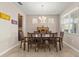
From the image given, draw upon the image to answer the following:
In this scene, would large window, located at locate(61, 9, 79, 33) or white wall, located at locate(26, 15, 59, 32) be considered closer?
large window, located at locate(61, 9, 79, 33)

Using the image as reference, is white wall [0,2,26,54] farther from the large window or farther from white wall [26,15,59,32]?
white wall [26,15,59,32]

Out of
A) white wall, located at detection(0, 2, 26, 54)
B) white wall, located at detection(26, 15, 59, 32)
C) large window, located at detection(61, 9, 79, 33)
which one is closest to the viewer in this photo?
white wall, located at detection(0, 2, 26, 54)

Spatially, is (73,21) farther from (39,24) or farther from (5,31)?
(39,24)

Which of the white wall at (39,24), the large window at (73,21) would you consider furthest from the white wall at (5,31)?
the white wall at (39,24)

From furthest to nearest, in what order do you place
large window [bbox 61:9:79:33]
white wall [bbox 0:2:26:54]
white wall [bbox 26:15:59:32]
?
white wall [bbox 26:15:59:32]
large window [bbox 61:9:79:33]
white wall [bbox 0:2:26:54]

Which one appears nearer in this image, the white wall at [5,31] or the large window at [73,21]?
the white wall at [5,31]

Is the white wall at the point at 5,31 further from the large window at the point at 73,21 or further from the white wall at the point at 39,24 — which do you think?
the white wall at the point at 39,24

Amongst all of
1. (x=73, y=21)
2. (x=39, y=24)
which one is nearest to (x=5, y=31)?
(x=73, y=21)

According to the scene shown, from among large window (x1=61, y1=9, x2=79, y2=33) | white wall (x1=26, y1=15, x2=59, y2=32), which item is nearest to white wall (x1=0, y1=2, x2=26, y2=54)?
large window (x1=61, y1=9, x2=79, y2=33)

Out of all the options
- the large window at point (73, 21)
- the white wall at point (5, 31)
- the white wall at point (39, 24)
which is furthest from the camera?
the white wall at point (39, 24)

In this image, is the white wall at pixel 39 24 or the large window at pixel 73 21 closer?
the large window at pixel 73 21

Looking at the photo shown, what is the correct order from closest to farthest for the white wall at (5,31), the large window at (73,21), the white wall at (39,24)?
the white wall at (5,31), the large window at (73,21), the white wall at (39,24)

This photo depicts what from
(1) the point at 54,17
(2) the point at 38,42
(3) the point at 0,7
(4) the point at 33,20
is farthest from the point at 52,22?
(3) the point at 0,7

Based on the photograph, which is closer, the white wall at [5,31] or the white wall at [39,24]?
the white wall at [5,31]
